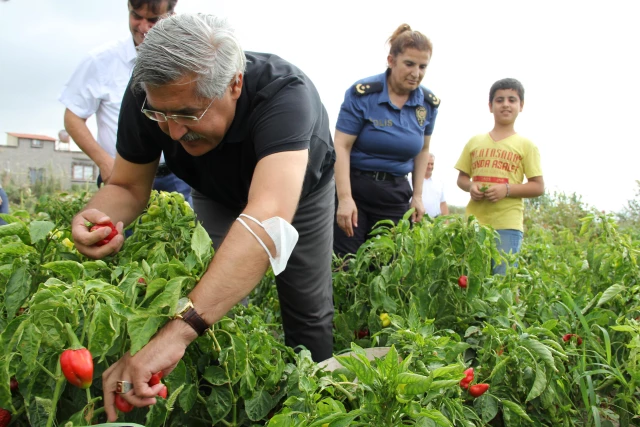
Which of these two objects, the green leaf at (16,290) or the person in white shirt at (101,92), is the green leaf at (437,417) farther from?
the person in white shirt at (101,92)

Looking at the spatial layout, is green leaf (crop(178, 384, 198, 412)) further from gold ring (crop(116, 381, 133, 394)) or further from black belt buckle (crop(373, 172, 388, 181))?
black belt buckle (crop(373, 172, 388, 181))

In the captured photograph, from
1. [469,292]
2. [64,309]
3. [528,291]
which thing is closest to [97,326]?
[64,309]

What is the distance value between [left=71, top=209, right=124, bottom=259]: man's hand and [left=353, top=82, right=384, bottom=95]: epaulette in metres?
1.92

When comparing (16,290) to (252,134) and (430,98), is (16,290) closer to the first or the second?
(252,134)

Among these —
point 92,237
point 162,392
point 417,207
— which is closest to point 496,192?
point 417,207

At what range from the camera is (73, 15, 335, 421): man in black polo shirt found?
1.36m

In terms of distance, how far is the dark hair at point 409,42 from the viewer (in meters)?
3.26

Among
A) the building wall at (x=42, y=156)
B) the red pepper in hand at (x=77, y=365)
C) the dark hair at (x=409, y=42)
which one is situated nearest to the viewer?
the red pepper in hand at (x=77, y=365)

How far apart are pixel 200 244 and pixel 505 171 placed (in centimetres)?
274

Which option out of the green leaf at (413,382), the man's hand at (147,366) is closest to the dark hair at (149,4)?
the man's hand at (147,366)

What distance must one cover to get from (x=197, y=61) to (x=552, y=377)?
1.30 metres

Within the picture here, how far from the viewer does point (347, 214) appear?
3158 millimetres

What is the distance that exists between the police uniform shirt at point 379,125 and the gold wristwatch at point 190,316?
2187mm

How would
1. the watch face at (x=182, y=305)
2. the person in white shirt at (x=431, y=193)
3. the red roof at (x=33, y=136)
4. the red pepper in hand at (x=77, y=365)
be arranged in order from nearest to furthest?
the red pepper in hand at (x=77, y=365)
the watch face at (x=182, y=305)
the person in white shirt at (x=431, y=193)
the red roof at (x=33, y=136)
